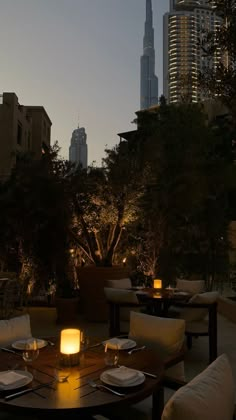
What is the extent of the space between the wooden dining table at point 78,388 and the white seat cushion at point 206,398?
0.33 meters

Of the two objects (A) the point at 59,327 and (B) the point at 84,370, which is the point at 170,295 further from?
(B) the point at 84,370

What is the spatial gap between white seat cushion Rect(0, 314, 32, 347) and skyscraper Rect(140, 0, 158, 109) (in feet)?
458

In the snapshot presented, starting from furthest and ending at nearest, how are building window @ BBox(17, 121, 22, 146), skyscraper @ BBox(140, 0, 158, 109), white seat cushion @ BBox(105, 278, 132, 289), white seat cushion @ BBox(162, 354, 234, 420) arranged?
skyscraper @ BBox(140, 0, 158, 109) → building window @ BBox(17, 121, 22, 146) → white seat cushion @ BBox(105, 278, 132, 289) → white seat cushion @ BBox(162, 354, 234, 420)

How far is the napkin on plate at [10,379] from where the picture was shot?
6.15ft

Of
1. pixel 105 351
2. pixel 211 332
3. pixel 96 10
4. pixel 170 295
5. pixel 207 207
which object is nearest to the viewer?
pixel 105 351

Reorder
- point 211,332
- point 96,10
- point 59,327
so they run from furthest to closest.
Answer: point 96,10, point 59,327, point 211,332

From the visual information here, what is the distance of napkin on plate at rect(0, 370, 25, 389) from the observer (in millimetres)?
1875

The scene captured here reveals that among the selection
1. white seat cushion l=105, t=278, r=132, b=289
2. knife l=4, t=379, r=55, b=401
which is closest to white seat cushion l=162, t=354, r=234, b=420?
knife l=4, t=379, r=55, b=401

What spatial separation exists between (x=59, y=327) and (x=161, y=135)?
5212mm

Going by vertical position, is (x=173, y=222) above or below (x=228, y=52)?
below

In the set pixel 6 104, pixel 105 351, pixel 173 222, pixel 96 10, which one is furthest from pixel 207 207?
pixel 6 104

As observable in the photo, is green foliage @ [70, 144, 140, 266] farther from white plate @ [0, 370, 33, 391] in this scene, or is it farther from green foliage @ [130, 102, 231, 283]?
white plate @ [0, 370, 33, 391]

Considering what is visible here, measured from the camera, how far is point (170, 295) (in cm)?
488

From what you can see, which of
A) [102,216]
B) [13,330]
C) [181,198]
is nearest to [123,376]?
[13,330]
